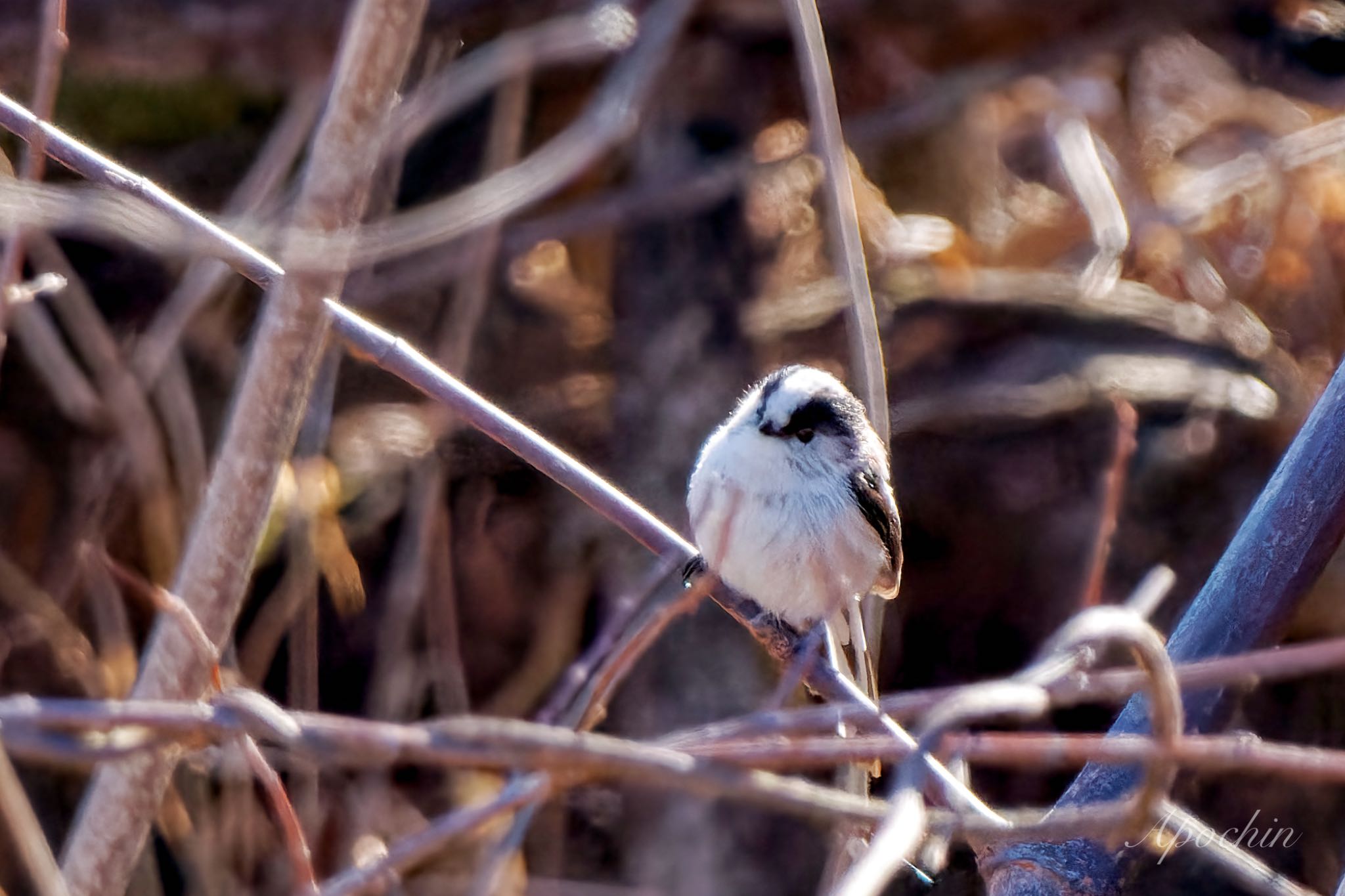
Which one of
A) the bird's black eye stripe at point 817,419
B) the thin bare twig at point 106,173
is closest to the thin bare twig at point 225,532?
the thin bare twig at point 106,173

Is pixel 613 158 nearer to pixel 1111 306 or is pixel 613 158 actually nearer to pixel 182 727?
pixel 1111 306

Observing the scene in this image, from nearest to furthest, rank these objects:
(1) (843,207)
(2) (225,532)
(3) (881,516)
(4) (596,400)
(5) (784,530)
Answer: (2) (225,532) < (1) (843,207) < (5) (784,530) < (3) (881,516) < (4) (596,400)

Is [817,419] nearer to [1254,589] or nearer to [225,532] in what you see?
[1254,589]

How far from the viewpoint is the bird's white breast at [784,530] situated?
2.59m

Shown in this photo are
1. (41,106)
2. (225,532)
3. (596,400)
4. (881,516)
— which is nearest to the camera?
(41,106)

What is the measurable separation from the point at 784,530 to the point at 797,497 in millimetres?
76

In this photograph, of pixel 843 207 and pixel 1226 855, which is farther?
pixel 843 207

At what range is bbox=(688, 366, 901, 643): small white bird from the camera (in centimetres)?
259

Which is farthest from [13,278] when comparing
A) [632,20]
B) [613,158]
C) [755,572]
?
[613,158]

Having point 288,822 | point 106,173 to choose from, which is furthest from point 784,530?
point 288,822

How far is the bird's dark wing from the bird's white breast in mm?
57

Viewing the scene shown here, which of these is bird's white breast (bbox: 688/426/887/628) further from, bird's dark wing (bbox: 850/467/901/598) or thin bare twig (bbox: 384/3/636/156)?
thin bare twig (bbox: 384/3/636/156)

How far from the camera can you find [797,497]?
2.65 metres

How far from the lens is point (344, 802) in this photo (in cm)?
348
